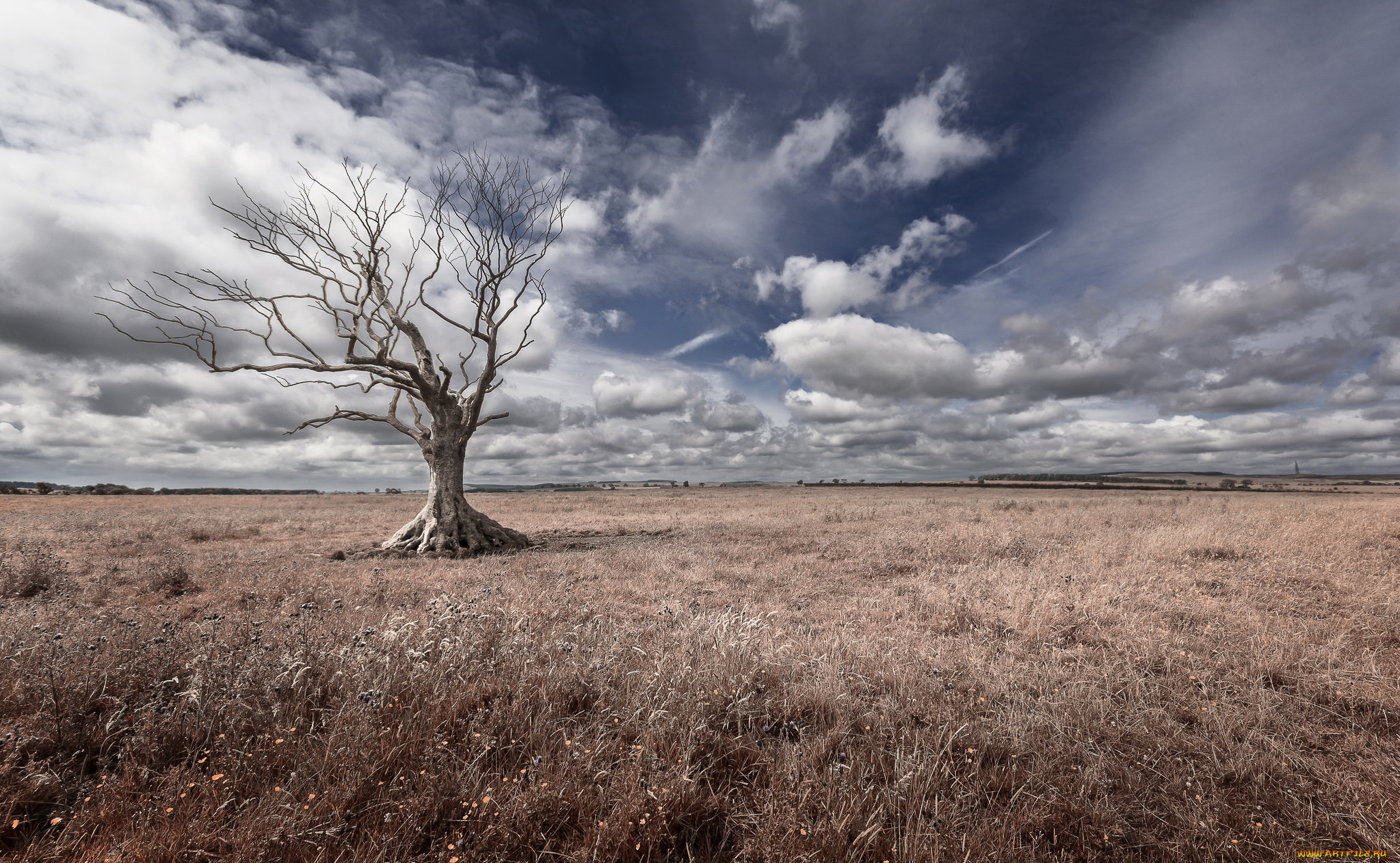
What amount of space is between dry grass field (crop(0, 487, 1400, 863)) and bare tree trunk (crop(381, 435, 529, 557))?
8103mm

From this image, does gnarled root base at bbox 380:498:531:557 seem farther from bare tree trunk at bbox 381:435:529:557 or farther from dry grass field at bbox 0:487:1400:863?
dry grass field at bbox 0:487:1400:863

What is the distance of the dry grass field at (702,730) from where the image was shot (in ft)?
10.00

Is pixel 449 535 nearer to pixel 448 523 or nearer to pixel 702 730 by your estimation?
pixel 448 523

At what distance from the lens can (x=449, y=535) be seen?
17.8m

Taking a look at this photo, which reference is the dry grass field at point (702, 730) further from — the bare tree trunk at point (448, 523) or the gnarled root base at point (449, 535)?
the bare tree trunk at point (448, 523)

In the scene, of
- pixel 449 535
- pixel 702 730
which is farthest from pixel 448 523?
pixel 702 730

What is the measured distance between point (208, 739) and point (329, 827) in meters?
1.60

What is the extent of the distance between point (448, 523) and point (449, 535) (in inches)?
16.2

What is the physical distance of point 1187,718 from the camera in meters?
5.21

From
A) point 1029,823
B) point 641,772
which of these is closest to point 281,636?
point 641,772

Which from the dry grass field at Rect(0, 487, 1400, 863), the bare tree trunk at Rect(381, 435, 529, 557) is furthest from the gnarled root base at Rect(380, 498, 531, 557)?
the dry grass field at Rect(0, 487, 1400, 863)

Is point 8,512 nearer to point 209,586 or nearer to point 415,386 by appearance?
point 415,386

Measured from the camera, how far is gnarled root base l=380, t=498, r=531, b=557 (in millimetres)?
17391

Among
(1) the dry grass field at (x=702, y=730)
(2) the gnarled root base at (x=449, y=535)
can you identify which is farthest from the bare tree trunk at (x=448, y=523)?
(1) the dry grass field at (x=702, y=730)
